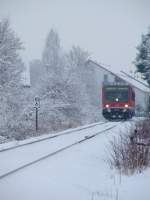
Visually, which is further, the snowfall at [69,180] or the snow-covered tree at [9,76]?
the snow-covered tree at [9,76]

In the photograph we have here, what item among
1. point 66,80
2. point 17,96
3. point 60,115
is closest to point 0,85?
point 17,96

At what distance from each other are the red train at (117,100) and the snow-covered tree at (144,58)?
11359 mm

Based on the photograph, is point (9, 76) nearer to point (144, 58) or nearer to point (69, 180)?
point (69, 180)

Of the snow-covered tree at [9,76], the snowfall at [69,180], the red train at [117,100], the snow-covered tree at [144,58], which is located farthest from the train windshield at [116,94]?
the snowfall at [69,180]

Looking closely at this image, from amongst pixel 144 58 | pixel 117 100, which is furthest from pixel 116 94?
pixel 144 58

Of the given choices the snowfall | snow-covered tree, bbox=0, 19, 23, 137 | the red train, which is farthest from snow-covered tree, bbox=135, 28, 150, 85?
the snowfall

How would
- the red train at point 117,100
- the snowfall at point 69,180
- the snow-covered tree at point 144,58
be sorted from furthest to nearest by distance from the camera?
the snow-covered tree at point 144,58 < the red train at point 117,100 < the snowfall at point 69,180

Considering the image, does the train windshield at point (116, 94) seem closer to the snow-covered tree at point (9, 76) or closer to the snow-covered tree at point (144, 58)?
the snow-covered tree at point (144, 58)

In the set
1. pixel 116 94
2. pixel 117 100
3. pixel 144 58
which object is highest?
pixel 144 58

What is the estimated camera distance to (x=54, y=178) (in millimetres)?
8703

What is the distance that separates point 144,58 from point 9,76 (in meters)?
30.1

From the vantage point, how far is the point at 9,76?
2206 centimetres

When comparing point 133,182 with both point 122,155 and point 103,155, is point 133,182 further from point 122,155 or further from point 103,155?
point 103,155

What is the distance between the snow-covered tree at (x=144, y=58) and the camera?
4683 cm
